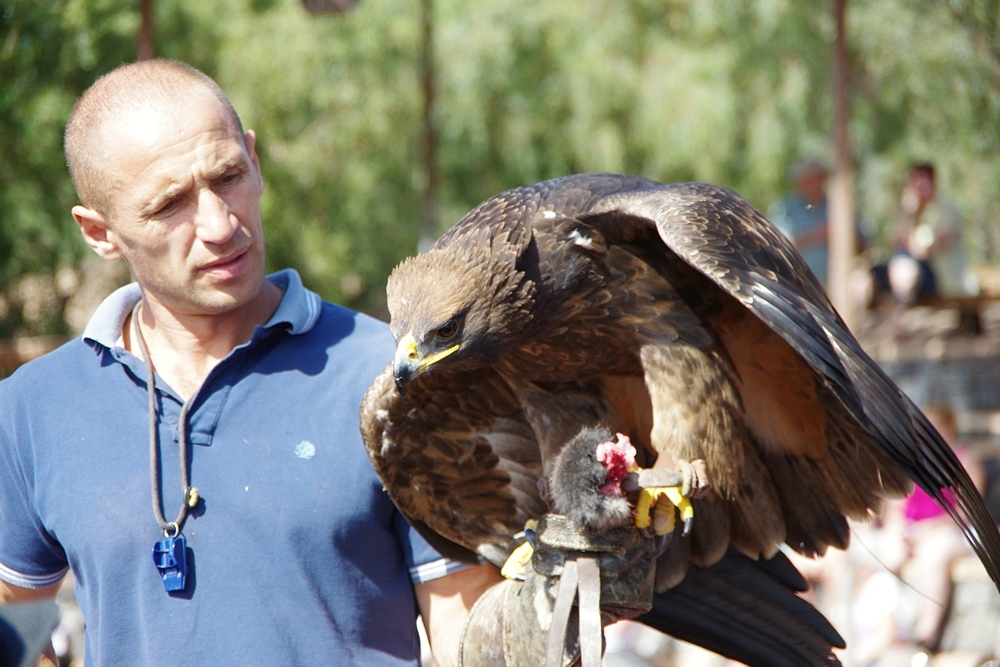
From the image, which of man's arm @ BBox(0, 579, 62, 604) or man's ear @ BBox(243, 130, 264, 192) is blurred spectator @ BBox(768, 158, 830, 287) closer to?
man's ear @ BBox(243, 130, 264, 192)

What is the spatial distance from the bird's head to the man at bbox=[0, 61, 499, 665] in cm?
26

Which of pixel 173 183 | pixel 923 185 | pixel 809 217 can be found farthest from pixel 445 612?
pixel 809 217

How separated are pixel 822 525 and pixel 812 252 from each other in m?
6.61

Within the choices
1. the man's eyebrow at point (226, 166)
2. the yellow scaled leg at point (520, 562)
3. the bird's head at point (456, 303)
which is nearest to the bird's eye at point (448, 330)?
the bird's head at point (456, 303)

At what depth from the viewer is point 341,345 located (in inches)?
102

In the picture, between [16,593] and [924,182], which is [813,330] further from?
[924,182]

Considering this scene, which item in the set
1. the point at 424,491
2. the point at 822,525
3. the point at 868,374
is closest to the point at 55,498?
the point at 424,491

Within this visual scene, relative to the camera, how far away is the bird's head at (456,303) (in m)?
2.61

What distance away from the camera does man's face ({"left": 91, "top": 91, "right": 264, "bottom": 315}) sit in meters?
2.29

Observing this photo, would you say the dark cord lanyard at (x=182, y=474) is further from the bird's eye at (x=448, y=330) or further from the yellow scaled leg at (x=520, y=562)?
the yellow scaled leg at (x=520, y=562)

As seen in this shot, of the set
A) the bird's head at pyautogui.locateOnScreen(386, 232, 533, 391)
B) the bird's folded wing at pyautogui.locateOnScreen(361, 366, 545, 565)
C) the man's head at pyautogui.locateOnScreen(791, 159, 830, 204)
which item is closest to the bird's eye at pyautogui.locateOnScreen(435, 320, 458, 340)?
the bird's head at pyautogui.locateOnScreen(386, 232, 533, 391)

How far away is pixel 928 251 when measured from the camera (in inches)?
333

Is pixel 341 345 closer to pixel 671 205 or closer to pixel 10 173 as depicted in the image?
pixel 671 205

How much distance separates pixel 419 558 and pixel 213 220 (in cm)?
97
